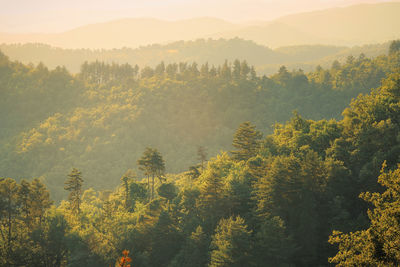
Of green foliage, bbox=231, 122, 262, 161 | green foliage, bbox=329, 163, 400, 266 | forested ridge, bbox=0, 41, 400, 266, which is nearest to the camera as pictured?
green foliage, bbox=329, 163, 400, 266

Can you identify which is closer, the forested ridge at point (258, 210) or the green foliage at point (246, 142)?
the forested ridge at point (258, 210)

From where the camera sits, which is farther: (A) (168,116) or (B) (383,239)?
(A) (168,116)

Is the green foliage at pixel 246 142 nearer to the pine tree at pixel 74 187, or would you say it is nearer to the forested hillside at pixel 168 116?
the pine tree at pixel 74 187

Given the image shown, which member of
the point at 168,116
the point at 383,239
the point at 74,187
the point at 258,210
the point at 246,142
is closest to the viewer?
the point at 383,239

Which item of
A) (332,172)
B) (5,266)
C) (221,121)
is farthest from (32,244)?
(221,121)

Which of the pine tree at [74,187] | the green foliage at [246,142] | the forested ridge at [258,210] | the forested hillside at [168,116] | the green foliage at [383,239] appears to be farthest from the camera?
the forested hillside at [168,116]

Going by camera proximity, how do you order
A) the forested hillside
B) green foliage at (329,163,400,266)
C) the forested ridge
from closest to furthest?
green foliage at (329,163,400,266) → the forested ridge → the forested hillside

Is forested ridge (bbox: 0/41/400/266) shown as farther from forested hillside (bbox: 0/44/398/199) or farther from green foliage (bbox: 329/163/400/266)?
forested hillside (bbox: 0/44/398/199)

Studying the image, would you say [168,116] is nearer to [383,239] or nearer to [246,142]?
[246,142]

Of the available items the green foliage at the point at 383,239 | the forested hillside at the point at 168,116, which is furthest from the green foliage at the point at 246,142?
the forested hillside at the point at 168,116

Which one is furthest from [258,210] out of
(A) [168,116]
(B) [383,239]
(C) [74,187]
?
(A) [168,116]

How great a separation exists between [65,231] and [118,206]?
12.0 meters

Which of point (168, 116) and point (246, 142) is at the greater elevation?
point (246, 142)

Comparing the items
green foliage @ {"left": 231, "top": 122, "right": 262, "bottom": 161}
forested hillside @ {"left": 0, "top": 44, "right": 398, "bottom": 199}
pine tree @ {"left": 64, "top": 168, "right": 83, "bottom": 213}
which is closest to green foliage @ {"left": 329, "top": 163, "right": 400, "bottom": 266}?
green foliage @ {"left": 231, "top": 122, "right": 262, "bottom": 161}
